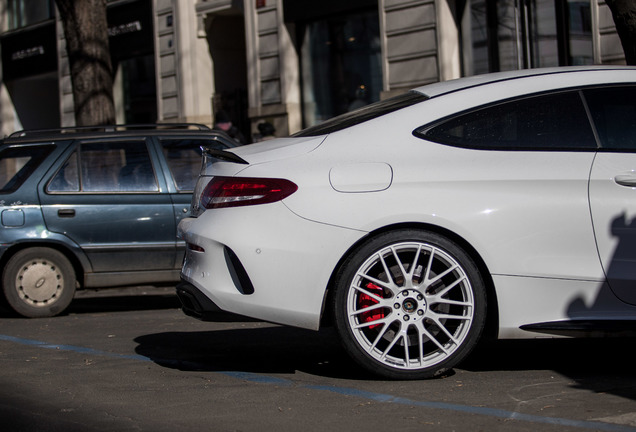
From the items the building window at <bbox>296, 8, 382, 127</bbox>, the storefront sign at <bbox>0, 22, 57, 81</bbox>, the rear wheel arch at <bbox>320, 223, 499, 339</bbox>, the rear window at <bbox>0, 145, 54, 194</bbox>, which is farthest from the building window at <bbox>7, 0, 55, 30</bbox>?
the rear wheel arch at <bbox>320, 223, 499, 339</bbox>

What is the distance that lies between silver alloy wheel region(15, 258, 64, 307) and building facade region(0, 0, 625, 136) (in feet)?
28.5

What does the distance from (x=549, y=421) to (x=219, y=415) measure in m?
1.46

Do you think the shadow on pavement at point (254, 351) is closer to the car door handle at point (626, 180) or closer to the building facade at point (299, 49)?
the car door handle at point (626, 180)

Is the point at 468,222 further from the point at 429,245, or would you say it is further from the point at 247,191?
the point at 247,191

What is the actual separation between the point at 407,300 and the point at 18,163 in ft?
16.0

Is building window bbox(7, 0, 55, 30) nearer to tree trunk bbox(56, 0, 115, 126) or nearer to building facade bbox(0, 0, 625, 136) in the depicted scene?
building facade bbox(0, 0, 625, 136)

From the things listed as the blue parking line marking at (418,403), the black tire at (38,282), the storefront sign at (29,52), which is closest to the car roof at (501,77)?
the blue parking line marking at (418,403)

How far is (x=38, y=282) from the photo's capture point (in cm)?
881

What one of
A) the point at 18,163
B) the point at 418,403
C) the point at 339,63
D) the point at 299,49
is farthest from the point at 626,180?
the point at 299,49

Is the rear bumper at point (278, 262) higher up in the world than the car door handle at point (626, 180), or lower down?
lower down

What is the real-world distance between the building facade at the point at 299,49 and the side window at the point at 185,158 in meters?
7.21

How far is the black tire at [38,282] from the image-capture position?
28.8 feet

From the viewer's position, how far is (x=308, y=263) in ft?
17.2

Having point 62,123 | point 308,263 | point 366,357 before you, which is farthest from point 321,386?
point 62,123
